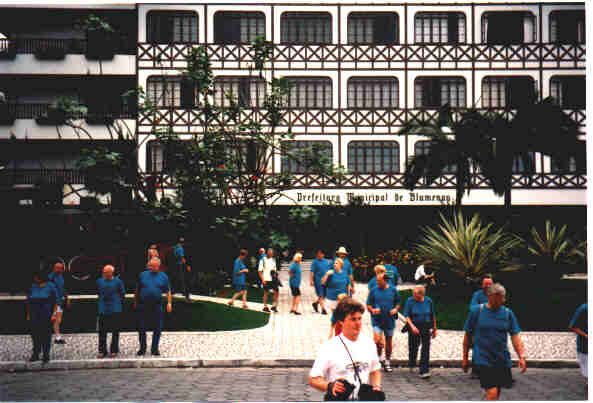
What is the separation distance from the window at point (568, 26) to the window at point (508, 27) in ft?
3.69

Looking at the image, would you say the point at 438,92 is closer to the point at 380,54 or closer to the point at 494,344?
the point at 380,54

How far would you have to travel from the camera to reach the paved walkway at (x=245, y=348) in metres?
10.5

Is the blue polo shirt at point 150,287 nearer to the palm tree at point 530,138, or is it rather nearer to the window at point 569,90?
the palm tree at point 530,138

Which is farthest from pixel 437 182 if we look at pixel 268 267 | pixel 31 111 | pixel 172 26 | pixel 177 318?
pixel 31 111

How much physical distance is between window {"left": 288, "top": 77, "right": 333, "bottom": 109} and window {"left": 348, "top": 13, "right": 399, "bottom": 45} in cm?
274

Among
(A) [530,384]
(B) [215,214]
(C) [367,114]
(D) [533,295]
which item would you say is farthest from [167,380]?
(C) [367,114]

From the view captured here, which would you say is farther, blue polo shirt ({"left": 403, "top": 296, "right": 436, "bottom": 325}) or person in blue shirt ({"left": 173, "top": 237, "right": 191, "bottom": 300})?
person in blue shirt ({"left": 173, "top": 237, "right": 191, "bottom": 300})

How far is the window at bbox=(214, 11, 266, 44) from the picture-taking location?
98.9ft

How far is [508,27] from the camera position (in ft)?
98.1

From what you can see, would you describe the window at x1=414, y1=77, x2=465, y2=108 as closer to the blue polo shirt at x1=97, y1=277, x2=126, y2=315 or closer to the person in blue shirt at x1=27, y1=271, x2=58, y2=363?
the blue polo shirt at x1=97, y1=277, x2=126, y2=315

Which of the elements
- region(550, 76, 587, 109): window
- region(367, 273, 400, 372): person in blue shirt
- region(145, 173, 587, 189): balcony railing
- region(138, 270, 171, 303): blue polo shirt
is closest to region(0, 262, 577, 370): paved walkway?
region(367, 273, 400, 372): person in blue shirt

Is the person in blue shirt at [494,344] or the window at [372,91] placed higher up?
the window at [372,91]

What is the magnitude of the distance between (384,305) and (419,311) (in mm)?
791

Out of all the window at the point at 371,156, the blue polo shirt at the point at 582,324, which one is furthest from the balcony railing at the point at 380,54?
the blue polo shirt at the point at 582,324
